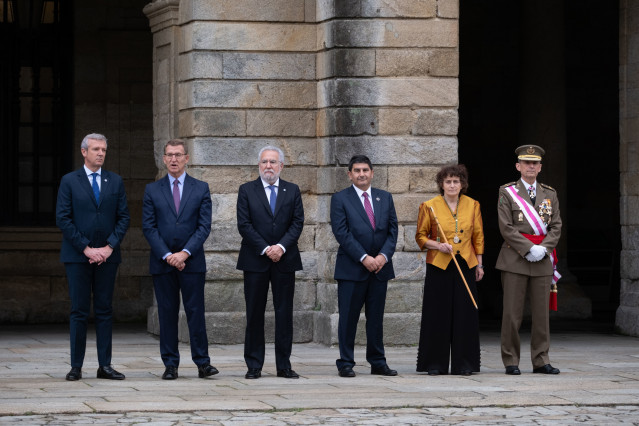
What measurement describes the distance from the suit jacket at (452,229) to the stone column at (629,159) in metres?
4.34

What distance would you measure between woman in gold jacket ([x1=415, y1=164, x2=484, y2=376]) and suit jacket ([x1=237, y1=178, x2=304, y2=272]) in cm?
106

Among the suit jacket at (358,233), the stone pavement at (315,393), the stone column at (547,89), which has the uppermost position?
the stone column at (547,89)

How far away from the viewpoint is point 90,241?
34.2ft

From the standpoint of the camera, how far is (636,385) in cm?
1032

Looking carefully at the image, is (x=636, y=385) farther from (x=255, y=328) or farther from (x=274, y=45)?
(x=274, y=45)

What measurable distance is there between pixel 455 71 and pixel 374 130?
3.16ft

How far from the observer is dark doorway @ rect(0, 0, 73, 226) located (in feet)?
56.1

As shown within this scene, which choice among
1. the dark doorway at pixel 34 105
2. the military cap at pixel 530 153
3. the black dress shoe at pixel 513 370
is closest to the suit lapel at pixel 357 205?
the military cap at pixel 530 153

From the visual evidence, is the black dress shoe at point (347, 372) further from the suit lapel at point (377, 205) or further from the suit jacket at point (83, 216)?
the suit jacket at point (83, 216)

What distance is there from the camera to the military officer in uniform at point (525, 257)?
11.0 meters

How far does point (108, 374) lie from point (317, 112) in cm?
410

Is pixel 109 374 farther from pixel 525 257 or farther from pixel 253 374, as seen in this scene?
pixel 525 257

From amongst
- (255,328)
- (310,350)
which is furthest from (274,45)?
(255,328)

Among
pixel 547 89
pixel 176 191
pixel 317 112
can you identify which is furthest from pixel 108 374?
pixel 547 89
